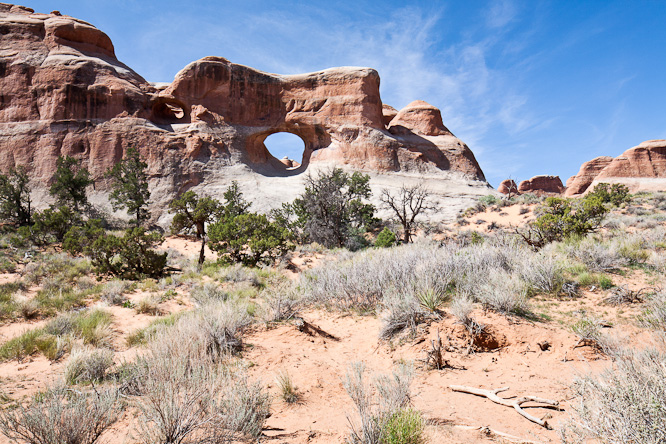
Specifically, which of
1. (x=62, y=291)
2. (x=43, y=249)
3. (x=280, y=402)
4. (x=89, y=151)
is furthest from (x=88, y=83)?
(x=280, y=402)

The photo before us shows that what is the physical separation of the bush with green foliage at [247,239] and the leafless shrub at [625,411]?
12.3 meters

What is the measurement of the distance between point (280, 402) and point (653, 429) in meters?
2.84

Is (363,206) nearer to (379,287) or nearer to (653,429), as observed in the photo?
(379,287)

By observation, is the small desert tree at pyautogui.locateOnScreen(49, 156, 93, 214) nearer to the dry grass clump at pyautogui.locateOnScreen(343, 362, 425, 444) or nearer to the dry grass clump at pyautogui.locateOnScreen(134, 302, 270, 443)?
the dry grass clump at pyautogui.locateOnScreen(134, 302, 270, 443)

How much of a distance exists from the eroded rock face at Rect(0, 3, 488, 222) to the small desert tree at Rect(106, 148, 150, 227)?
3455mm

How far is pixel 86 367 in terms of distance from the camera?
3682 millimetres

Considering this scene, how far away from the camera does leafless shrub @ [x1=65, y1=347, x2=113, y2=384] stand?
3.61 m

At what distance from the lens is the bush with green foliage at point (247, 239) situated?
13.6 metres

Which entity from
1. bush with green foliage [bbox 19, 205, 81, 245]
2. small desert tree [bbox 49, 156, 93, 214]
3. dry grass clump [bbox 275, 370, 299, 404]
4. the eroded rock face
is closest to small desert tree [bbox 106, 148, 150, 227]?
small desert tree [bbox 49, 156, 93, 214]

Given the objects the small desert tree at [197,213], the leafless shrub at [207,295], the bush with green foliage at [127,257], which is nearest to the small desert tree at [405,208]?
the small desert tree at [197,213]

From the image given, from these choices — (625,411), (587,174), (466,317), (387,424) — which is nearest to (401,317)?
(466,317)

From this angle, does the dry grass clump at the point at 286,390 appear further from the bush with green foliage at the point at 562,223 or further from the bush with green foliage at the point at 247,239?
the bush with green foliage at the point at 247,239

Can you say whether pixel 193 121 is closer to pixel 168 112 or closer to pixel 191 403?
pixel 168 112

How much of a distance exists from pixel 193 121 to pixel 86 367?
36.9m
